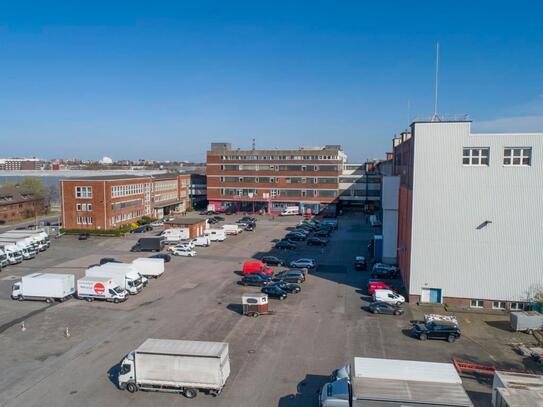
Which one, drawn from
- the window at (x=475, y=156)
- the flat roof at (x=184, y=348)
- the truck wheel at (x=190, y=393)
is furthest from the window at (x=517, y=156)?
the truck wheel at (x=190, y=393)

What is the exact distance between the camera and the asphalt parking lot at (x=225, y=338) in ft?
59.4

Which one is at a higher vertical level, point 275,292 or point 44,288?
point 44,288

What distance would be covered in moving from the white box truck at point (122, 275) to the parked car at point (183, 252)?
11.4 metres

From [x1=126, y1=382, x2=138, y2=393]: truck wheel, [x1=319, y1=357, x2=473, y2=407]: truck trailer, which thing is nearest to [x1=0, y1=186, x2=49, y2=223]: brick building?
[x1=126, y1=382, x2=138, y2=393]: truck wheel

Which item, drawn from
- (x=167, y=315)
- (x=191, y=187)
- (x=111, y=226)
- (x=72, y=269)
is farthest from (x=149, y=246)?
(x=191, y=187)

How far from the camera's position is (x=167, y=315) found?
88.6ft

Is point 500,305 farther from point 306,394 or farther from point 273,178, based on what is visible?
point 273,178

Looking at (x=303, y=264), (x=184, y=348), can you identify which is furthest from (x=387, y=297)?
(x=184, y=348)

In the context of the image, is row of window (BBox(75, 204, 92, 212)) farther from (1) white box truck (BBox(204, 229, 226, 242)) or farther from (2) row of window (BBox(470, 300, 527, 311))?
(2) row of window (BBox(470, 300, 527, 311))

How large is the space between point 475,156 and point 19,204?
212ft

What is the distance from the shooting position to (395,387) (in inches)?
600

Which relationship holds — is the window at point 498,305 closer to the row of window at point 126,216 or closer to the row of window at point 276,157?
the row of window at point 126,216

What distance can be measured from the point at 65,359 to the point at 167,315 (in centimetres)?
688

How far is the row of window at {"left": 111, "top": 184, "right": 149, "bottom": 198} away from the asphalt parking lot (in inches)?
818
